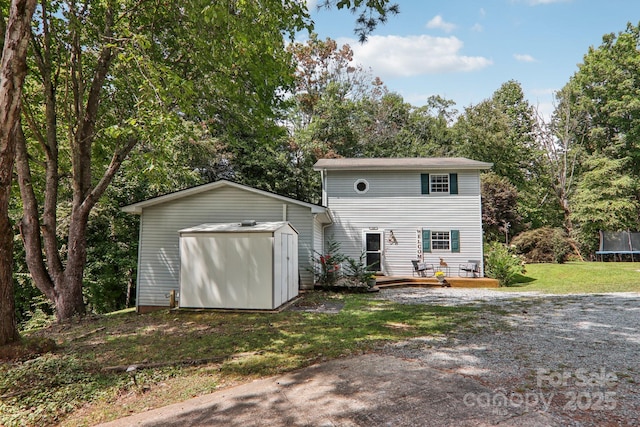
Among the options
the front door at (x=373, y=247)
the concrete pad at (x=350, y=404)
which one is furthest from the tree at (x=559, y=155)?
the concrete pad at (x=350, y=404)

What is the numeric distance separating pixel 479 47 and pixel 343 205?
738cm

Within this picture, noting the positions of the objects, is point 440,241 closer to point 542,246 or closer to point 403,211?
point 403,211

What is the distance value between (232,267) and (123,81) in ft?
19.8

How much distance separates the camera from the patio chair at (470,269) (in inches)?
530

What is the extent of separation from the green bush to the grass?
5.89m

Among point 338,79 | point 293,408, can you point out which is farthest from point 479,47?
point 338,79

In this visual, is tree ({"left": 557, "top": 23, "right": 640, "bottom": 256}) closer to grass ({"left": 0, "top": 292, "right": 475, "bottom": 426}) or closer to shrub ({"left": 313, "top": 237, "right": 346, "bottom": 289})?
shrub ({"left": 313, "top": 237, "right": 346, "bottom": 289})

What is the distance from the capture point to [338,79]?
25703 millimetres

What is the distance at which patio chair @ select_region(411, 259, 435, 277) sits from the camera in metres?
13.6

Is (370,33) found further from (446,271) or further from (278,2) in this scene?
(446,271)

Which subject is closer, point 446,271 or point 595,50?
point 446,271

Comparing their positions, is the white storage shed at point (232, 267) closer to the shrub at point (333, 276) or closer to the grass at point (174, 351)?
the grass at point (174, 351)

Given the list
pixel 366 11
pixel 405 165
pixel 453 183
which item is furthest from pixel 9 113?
pixel 453 183

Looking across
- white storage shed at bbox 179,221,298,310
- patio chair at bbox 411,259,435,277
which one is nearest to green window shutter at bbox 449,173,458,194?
patio chair at bbox 411,259,435,277
